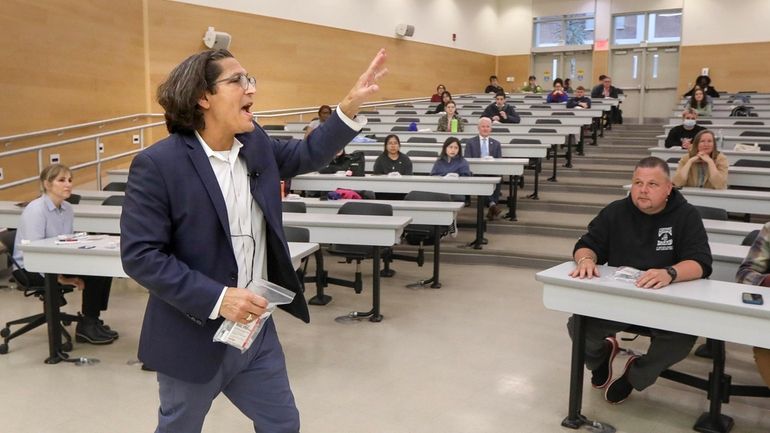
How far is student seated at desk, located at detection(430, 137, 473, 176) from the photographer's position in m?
7.66

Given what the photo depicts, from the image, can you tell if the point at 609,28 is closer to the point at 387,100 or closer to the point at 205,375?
the point at 387,100

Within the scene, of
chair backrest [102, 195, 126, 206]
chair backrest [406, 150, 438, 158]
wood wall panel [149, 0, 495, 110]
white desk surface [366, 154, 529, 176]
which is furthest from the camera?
wood wall panel [149, 0, 495, 110]

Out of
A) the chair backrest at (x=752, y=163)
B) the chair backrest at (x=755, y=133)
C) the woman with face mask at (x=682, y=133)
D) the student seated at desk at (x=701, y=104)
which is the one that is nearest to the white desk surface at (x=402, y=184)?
the chair backrest at (x=752, y=163)

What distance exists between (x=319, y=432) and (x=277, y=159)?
5.81ft

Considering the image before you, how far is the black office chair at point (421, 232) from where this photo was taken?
20.4 ft

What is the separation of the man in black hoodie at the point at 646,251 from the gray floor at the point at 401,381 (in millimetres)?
301

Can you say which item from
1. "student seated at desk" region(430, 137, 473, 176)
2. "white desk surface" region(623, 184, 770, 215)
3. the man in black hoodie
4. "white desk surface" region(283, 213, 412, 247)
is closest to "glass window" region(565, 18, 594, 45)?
"student seated at desk" region(430, 137, 473, 176)

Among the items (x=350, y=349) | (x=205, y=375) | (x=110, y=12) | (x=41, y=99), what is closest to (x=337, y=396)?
(x=350, y=349)

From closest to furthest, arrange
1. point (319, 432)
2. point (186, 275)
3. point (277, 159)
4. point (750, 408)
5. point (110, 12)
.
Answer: point (186, 275) < point (277, 159) < point (319, 432) < point (750, 408) < point (110, 12)

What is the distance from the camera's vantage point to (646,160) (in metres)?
A: 3.33

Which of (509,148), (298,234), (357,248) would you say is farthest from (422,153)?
(298,234)

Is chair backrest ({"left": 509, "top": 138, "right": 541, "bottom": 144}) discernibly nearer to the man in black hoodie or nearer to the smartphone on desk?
the man in black hoodie

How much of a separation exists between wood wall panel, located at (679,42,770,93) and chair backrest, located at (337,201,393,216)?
52.4ft

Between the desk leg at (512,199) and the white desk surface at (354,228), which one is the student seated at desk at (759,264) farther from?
the desk leg at (512,199)
